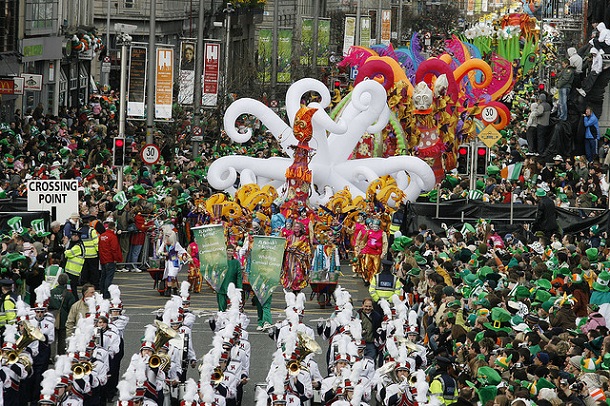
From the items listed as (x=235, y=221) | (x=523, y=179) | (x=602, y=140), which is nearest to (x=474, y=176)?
(x=523, y=179)

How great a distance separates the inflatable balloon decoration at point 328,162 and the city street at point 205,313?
2098mm

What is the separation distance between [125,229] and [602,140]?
53.5ft

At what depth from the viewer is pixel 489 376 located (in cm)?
1828

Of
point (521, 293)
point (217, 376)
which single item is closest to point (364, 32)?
point (521, 293)

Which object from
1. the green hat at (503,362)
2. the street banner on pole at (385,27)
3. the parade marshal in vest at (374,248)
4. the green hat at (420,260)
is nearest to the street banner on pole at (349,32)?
the street banner on pole at (385,27)

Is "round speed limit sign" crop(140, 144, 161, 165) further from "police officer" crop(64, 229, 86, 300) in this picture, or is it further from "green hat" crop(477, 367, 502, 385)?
"green hat" crop(477, 367, 502, 385)

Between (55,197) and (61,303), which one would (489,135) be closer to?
(55,197)

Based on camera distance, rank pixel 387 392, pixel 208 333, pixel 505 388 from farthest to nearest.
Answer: pixel 208 333 < pixel 387 392 < pixel 505 388

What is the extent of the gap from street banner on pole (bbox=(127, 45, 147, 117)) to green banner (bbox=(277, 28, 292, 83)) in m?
20.4

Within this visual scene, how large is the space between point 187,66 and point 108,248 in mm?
18257

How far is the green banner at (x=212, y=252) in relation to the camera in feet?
97.4

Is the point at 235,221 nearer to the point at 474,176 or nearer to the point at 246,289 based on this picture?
the point at 246,289

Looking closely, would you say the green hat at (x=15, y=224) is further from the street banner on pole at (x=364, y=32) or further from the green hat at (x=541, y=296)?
the street banner on pole at (x=364, y=32)

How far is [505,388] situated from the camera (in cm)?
1778
